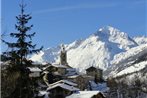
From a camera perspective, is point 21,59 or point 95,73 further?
point 95,73

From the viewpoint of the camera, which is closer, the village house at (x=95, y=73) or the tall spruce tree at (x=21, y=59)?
the tall spruce tree at (x=21, y=59)

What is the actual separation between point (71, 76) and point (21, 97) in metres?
91.2

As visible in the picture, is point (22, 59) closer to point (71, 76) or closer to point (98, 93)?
point (98, 93)

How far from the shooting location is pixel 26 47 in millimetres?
37656

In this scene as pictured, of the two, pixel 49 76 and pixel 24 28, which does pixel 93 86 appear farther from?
pixel 24 28

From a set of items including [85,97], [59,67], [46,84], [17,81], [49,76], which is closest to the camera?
[17,81]

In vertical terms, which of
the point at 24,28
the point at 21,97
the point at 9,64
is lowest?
the point at 21,97

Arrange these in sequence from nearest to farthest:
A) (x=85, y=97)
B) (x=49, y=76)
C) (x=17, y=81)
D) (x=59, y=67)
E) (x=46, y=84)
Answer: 1. (x=17, y=81)
2. (x=85, y=97)
3. (x=46, y=84)
4. (x=49, y=76)
5. (x=59, y=67)

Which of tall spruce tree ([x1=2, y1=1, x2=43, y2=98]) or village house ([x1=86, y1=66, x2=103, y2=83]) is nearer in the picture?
tall spruce tree ([x1=2, y1=1, x2=43, y2=98])

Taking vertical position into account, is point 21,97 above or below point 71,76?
below

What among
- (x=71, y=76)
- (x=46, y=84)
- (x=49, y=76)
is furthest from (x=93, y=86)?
(x=46, y=84)

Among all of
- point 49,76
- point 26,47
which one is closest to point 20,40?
point 26,47

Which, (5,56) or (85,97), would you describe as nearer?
(5,56)

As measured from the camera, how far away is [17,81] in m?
36.3
